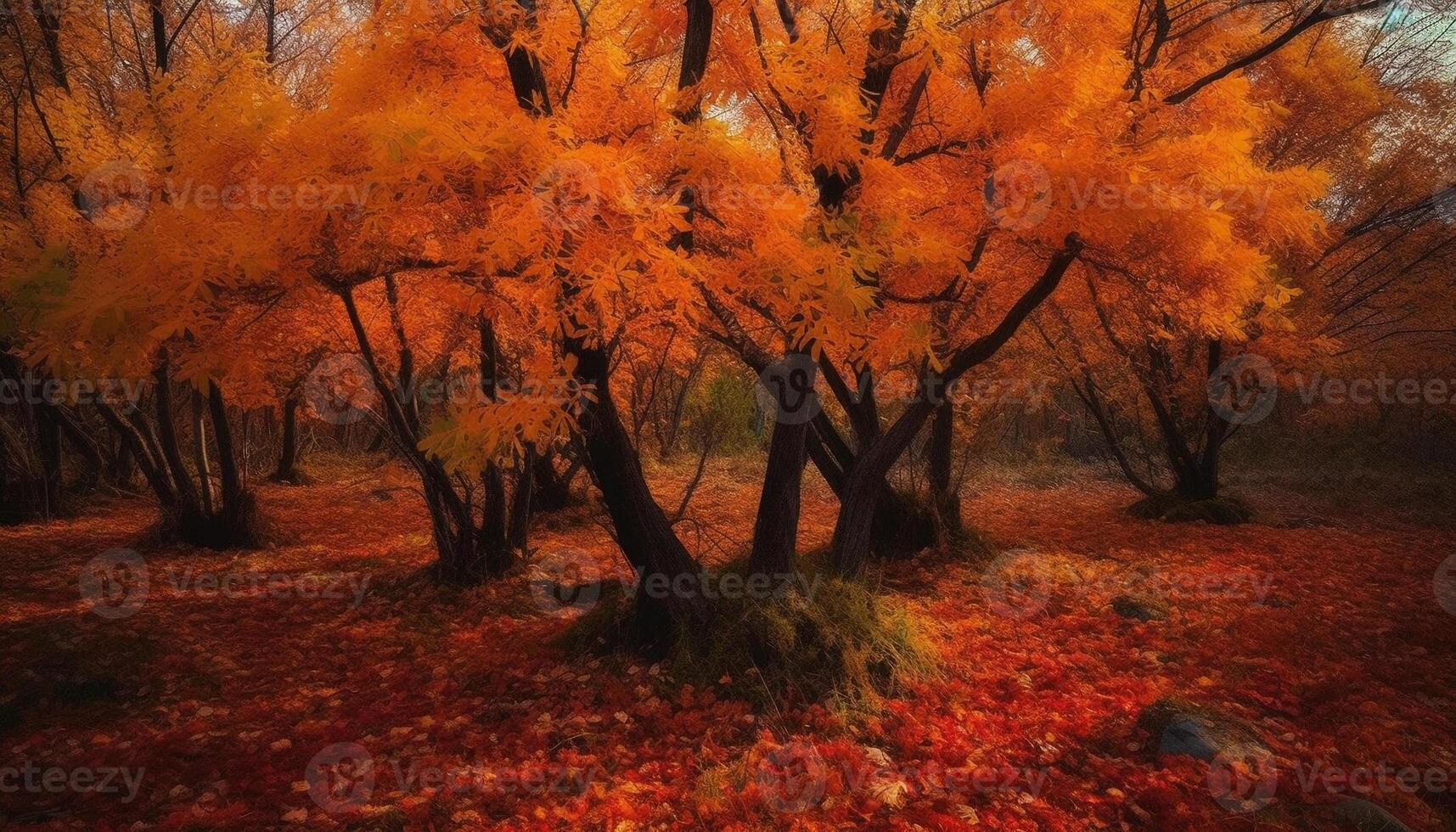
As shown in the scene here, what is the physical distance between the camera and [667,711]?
4844 mm

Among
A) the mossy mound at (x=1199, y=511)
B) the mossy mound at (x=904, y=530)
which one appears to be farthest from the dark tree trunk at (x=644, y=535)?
the mossy mound at (x=1199, y=511)

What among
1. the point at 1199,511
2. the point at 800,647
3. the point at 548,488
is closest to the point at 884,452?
the point at 800,647

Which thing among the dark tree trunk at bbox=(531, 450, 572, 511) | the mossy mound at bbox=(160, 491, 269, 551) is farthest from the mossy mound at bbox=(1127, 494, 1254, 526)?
the mossy mound at bbox=(160, 491, 269, 551)

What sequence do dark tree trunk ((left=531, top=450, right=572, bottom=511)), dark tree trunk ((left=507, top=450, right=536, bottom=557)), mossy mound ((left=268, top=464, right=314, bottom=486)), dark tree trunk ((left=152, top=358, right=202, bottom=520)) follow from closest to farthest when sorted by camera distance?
dark tree trunk ((left=507, top=450, right=536, bottom=557)) < dark tree trunk ((left=152, top=358, right=202, bottom=520)) < dark tree trunk ((left=531, top=450, right=572, bottom=511)) < mossy mound ((left=268, top=464, right=314, bottom=486))

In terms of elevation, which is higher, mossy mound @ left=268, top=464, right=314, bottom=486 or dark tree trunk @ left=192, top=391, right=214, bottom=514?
dark tree trunk @ left=192, top=391, right=214, bottom=514

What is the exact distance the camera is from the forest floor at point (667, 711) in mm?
3672

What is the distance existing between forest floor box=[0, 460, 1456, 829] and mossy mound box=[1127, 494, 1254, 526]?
11.3ft

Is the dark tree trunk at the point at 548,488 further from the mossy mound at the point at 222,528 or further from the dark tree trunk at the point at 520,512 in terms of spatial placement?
the mossy mound at the point at 222,528

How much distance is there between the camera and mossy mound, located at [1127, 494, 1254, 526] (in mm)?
12453

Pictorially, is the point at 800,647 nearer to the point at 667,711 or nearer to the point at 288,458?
the point at 667,711

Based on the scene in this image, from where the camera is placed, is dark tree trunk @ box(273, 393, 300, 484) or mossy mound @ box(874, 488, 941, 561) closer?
mossy mound @ box(874, 488, 941, 561)

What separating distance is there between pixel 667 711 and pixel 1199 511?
12.4 metres

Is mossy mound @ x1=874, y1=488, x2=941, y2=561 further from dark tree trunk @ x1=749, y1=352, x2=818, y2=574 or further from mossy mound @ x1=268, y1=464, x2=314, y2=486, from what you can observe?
mossy mound @ x1=268, y1=464, x2=314, y2=486

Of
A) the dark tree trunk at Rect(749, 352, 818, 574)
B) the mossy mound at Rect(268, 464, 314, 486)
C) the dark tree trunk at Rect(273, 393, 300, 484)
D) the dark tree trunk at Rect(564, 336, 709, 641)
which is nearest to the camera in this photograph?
the dark tree trunk at Rect(564, 336, 709, 641)
